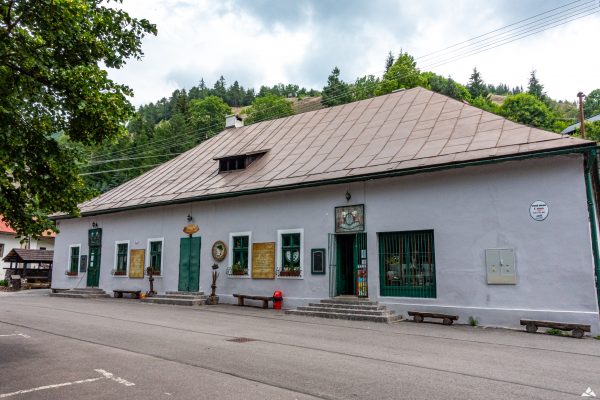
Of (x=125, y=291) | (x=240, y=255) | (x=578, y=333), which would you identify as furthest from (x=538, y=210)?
(x=125, y=291)

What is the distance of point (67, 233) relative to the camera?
81.6 ft

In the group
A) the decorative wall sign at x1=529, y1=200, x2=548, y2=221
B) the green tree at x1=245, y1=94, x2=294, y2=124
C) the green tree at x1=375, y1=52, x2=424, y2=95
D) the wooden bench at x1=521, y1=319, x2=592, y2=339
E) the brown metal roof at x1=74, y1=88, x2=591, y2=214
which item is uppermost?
the green tree at x1=245, y1=94, x2=294, y2=124

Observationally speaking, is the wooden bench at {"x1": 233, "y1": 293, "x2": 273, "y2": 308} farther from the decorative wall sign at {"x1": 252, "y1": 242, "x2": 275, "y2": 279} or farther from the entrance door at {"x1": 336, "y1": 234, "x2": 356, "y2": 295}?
the entrance door at {"x1": 336, "y1": 234, "x2": 356, "y2": 295}

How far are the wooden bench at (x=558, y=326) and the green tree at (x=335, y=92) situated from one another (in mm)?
51668

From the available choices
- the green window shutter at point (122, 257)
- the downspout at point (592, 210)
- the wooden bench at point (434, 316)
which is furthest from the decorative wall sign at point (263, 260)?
the downspout at point (592, 210)

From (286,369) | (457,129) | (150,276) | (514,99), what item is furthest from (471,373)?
(514,99)

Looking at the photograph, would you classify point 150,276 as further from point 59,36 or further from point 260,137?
point 59,36

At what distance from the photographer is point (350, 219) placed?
48.8 feet

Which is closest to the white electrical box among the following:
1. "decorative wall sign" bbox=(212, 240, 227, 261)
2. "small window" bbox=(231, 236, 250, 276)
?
"small window" bbox=(231, 236, 250, 276)

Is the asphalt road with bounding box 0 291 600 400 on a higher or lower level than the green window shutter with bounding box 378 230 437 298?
lower

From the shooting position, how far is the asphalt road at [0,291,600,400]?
5.55 m

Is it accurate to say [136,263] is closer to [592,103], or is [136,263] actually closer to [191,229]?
[191,229]

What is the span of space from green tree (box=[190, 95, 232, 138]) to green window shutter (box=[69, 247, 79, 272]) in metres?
43.5

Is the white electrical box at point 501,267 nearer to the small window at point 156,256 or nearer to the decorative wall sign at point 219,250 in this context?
the decorative wall sign at point 219,250
